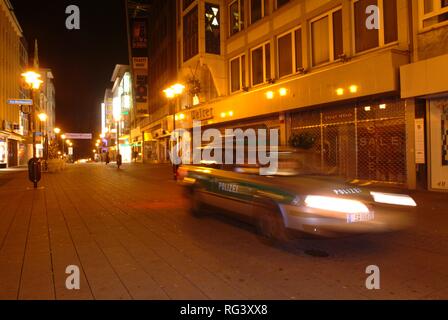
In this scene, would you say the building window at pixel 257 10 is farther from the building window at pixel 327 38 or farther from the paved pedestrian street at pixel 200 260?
the paved pedestrian street at pixel 200 260

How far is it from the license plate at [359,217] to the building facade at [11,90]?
3635 cm

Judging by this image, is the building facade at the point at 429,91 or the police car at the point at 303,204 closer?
the police car at the point at 303,204

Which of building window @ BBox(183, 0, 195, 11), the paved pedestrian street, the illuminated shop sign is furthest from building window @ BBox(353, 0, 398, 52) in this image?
building window @ BBox(183, 0, 195, 11)

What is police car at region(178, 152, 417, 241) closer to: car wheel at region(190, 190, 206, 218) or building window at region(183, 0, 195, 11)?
car wheel at region(190, 190, 206, 218)

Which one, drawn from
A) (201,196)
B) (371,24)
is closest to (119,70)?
(371,24)

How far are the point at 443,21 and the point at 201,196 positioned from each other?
9.30 m

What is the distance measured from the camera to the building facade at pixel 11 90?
1523 inches

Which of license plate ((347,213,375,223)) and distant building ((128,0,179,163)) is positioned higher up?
distant building ((128,0,179,163))

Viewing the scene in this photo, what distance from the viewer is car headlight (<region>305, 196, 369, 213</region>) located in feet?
18.1

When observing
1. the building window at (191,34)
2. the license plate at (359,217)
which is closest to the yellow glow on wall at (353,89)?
the license plate at (359,217)

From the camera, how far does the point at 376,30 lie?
14422 millimetres

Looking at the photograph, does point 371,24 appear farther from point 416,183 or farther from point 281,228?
point 281,228

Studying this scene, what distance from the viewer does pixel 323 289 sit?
14.3 feet

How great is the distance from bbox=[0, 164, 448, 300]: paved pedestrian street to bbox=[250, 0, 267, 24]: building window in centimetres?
1495
